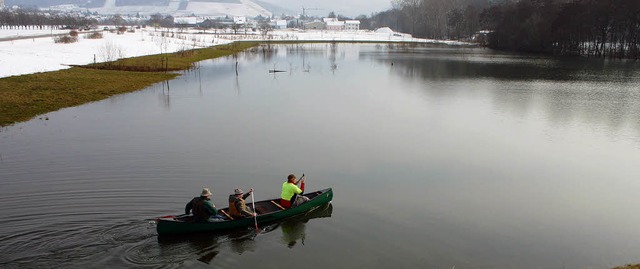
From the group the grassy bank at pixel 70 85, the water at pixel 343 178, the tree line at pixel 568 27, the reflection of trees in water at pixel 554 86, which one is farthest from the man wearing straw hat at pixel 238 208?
the tree line at pixel 568 27

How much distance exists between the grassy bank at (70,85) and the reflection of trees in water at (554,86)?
→ 23.5 m

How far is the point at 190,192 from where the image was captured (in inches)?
601

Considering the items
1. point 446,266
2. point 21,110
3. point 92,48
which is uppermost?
point 92,48

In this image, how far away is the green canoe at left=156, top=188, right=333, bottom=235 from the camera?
483 inches

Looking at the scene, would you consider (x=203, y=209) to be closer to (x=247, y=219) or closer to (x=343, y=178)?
(x=247, y=219)

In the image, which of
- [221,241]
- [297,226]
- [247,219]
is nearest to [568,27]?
[297,226]

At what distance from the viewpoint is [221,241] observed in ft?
40.9

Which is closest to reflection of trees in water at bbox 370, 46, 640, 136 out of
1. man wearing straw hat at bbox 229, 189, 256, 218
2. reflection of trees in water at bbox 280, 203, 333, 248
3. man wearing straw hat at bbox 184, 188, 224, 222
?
reflection of trees in water at bbox 280, 203, 333, 248

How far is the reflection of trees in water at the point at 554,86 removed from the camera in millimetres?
27953

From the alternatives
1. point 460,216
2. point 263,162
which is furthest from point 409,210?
point 263,162

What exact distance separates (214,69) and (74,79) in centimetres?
1689

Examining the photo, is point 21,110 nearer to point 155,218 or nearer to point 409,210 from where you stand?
point 155,218

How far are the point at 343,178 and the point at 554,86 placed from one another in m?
29.8

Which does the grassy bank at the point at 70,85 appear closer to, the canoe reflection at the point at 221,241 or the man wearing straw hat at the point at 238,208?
the canoe reflection at the point at 221,241
